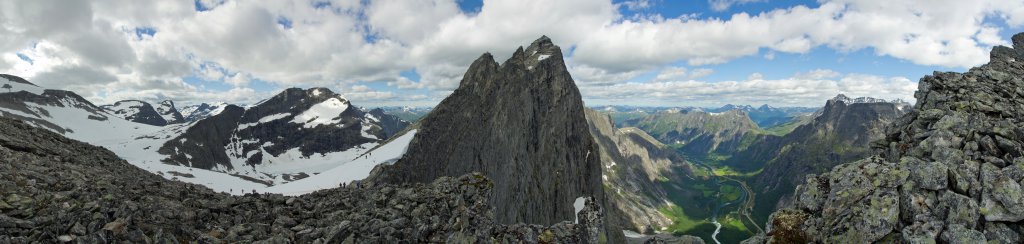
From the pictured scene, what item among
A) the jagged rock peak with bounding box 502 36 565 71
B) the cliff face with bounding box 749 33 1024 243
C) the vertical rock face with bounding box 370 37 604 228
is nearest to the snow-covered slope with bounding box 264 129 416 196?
the vertical rock face with bounding box 370 37 604 228

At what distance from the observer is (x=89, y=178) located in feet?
83.1

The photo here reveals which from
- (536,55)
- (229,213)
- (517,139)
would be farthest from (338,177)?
(536,55)

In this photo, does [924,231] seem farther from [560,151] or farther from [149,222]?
[560,151]

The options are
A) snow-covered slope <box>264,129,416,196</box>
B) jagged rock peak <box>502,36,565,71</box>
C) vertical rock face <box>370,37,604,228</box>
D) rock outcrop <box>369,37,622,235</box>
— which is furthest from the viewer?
jagged rock peak <box>502,36,565,71</box>

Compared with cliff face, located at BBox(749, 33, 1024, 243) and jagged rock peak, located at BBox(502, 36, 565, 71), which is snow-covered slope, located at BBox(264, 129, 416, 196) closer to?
jagged rock peak, located at BBox(502, 36, 565, 71)

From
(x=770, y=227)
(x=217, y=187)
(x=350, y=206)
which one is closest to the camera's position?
(x=770, y=227)

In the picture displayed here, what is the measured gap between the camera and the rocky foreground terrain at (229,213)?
56.0ft

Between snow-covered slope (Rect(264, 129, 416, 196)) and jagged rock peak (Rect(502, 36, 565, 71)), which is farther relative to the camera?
jagged rock peak (Rect(502, 36, 565, 71))

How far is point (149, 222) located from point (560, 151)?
114652 millimetres

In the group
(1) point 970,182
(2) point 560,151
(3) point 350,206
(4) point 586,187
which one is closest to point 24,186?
(3) point 350,206

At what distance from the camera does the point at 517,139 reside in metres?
113

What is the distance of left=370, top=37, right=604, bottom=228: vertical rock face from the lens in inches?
3942

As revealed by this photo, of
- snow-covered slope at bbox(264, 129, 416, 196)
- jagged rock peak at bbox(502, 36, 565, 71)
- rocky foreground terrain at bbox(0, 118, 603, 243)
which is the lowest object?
snow-covered slope at bbox(264, 129, 416, 196)

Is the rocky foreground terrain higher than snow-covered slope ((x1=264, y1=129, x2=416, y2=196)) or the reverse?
higher
